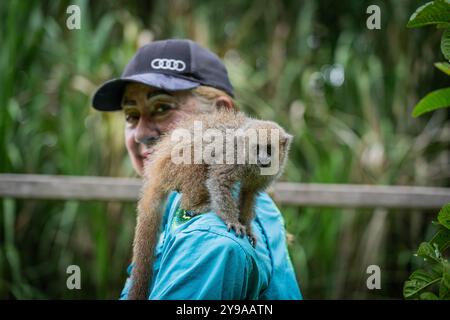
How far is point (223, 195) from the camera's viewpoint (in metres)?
1.61

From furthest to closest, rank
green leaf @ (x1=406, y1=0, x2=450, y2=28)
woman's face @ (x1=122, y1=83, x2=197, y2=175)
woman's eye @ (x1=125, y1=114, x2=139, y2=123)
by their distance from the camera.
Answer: woman's eye @ (x1=125, y1=114, x2=139, y2=123)
woman's face @ (x1=122, y1=83, x2=197, y2=175)
green leaf @ (x1=406, y1=0, x2=450, y2=28)

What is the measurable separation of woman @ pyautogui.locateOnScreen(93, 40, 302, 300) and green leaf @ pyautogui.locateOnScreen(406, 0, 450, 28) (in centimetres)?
71

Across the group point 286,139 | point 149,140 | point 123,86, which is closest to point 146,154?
point 149,140

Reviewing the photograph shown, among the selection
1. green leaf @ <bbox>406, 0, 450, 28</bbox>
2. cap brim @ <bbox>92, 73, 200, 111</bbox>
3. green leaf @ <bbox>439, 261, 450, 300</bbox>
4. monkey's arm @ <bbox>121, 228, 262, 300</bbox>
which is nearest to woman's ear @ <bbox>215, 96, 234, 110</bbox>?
cap brim @ <bbox>92, 73, 200, 111</bbox>

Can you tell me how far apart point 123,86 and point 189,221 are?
81cm

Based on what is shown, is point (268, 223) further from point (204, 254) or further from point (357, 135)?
point (357, 135)

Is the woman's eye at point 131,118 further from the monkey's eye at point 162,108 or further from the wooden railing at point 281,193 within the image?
the wooden railing at point 281,193

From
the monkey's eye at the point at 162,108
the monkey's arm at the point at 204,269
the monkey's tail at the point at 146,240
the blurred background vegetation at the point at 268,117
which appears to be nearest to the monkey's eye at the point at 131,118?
the monkey's eye at the point at 162,108

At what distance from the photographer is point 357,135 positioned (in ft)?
14.0

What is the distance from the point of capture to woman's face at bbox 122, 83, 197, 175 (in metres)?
1.81

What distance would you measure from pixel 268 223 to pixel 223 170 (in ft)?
0.90

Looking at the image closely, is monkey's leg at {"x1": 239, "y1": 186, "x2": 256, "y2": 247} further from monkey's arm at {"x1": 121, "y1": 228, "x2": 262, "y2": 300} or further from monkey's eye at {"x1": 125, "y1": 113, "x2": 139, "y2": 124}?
monkey's eye at {"x1": 125, "y1": 113, "x2": 139, "y2": 124}

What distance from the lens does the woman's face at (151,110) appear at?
1814mm

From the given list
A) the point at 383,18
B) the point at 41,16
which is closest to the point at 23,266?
the point at 41,16
